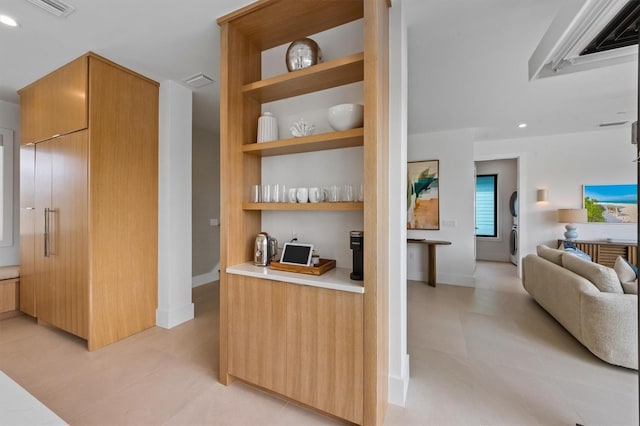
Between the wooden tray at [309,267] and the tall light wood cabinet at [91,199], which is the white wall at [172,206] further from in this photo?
the wooden tray at [309,267]

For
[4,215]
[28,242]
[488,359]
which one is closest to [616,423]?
[488,359]

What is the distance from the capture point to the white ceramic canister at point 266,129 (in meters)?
2.00

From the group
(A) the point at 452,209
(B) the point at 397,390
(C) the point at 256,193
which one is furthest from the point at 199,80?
(A) the point at 452,209

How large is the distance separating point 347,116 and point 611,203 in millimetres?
5895

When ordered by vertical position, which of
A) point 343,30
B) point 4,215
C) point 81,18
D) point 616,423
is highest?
point 81,18

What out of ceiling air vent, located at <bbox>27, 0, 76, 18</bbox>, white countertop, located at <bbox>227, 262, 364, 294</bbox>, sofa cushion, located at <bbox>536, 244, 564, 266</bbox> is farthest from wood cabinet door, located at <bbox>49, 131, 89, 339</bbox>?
sofa cushion, located at <bbox>536, 244, 564, 266</bbox>

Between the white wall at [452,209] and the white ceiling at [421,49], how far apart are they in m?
0.89

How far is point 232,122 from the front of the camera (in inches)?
75.9

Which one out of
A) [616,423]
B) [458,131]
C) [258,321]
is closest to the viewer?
[616,423]

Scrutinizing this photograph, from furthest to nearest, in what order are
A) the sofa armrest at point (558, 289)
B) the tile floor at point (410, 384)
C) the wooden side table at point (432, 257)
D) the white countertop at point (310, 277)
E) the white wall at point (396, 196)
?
the wooden side table at point (432, 257)
the sofa armrest at point (558, 289)
the white wall at point (396, 196)
the tile floor at point (410, 384)
the white countertop at point (310, 277)

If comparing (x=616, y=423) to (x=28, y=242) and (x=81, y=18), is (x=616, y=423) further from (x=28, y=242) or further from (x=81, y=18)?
(x=28, y=242)

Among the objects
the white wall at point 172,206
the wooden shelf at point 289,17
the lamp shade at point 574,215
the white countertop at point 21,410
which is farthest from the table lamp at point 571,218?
the white countertop at point 21,410

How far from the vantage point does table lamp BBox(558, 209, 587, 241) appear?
479cm

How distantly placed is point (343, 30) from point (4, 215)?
4.54 meters
